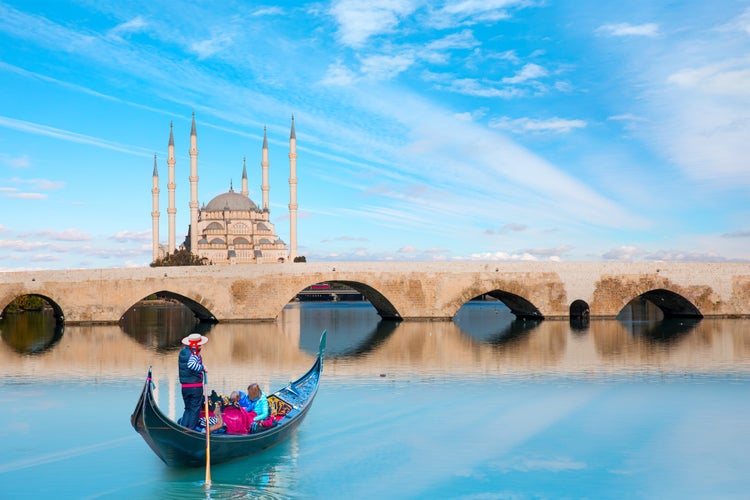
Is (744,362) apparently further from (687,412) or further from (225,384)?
(225,384)

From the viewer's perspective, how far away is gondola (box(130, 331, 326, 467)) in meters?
7.09

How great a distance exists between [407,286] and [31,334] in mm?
13533

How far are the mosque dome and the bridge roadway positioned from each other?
1510 inches

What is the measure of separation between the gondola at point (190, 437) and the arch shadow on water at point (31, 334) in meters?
12.5

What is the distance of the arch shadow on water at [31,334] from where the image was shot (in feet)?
66.4

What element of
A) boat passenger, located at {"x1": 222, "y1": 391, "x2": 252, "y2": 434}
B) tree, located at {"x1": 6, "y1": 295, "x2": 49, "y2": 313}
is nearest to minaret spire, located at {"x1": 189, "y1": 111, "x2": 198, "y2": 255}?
tree, located at {"x1": 6, "y1": 295, "x2": 49, "y2": 313}

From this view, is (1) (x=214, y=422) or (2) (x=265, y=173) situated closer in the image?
(1) (x=214, y=422)

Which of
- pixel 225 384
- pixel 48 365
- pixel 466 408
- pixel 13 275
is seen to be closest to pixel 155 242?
pixel 13 275

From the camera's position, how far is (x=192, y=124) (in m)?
51.2

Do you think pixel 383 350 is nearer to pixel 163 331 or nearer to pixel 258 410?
pixel 163 331

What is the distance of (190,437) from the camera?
745 cm

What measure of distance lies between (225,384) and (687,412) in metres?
7.81

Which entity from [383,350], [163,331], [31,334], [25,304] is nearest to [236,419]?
[383,350]

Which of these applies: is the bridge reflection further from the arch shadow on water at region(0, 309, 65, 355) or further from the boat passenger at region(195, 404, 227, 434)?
the boat passenger at region(195, 404, 227, 434)
